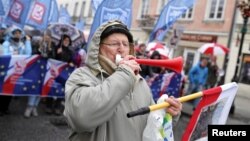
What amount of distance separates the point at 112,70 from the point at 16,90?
18.2 feet

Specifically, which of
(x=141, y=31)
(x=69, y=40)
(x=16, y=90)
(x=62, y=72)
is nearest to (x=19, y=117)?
(x=16, y=90)

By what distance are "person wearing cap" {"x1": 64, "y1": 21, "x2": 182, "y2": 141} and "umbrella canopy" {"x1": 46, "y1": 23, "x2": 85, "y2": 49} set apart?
19.5ft

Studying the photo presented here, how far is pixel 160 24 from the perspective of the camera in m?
9.99

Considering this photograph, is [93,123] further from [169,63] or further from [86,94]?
[169,63]

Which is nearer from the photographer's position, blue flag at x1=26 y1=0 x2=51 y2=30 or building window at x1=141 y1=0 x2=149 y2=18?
blue flag at x1=26 y1=0 x2=51 y2=30

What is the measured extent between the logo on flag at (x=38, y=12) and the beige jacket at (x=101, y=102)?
7870 millimetres

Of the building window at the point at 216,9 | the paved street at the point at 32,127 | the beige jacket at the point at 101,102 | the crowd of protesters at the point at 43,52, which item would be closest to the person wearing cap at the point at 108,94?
the beige jacket at the point at 101,102

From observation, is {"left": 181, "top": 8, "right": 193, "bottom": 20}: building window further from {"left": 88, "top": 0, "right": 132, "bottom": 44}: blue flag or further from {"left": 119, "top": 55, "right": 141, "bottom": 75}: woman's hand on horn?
Result: {"left": 119, "top": 55, "right": 141, "bottom": 75}: woman's hand on horn

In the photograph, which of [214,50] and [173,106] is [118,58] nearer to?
[173,106]

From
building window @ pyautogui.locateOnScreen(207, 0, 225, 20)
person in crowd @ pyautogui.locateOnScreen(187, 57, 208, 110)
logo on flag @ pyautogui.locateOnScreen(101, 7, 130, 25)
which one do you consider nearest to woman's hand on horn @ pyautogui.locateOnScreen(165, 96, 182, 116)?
logo on flag @ pyautogui.locateOnScreen(101, 7, 130, 25)

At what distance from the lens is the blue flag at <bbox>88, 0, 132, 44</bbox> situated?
6.91 metres

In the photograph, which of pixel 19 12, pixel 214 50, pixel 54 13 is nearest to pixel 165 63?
pixel 19 12

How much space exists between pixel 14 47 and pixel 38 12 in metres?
2.15

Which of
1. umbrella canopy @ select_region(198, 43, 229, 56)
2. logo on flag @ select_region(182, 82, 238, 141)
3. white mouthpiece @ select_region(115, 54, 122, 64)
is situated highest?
white mouthpiece @ select_region(115, 54, 122, 64)
